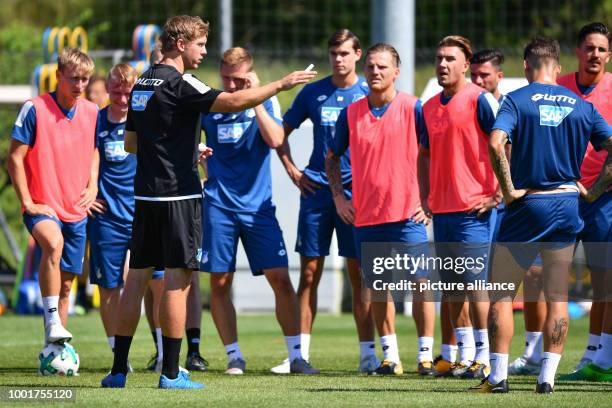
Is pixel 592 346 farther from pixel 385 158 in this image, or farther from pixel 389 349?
pixel 385 158

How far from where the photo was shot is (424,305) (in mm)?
9711

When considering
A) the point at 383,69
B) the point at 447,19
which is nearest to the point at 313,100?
the point at 383,69

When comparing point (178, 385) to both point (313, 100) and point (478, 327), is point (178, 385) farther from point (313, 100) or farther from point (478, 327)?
point (313, 100)

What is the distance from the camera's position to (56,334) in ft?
30.7

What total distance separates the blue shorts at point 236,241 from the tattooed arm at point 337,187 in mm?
575

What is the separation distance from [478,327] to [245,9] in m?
22.9

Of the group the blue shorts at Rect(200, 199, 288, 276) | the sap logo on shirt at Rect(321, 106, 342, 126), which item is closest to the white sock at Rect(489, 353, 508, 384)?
the blue shorts at Rect(200, 199, 288, 276)

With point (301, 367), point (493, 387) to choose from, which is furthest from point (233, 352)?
point (493, 387)

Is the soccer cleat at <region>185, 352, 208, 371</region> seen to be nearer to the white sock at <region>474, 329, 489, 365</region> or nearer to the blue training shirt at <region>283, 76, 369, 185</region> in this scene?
the blue training shirt at <region>283, 76, 369, 185</region>

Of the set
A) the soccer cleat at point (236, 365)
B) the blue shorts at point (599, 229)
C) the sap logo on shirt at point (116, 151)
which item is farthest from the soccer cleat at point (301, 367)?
the blue shorts at point (599, 229)

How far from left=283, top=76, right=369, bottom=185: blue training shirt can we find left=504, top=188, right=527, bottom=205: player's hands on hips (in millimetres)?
2348

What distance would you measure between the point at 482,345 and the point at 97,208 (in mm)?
3208

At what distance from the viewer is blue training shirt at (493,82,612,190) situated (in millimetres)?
7859

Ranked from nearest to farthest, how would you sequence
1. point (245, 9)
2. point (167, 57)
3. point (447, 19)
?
point (167, 57) < point (447, 19) < point (245, 9)
